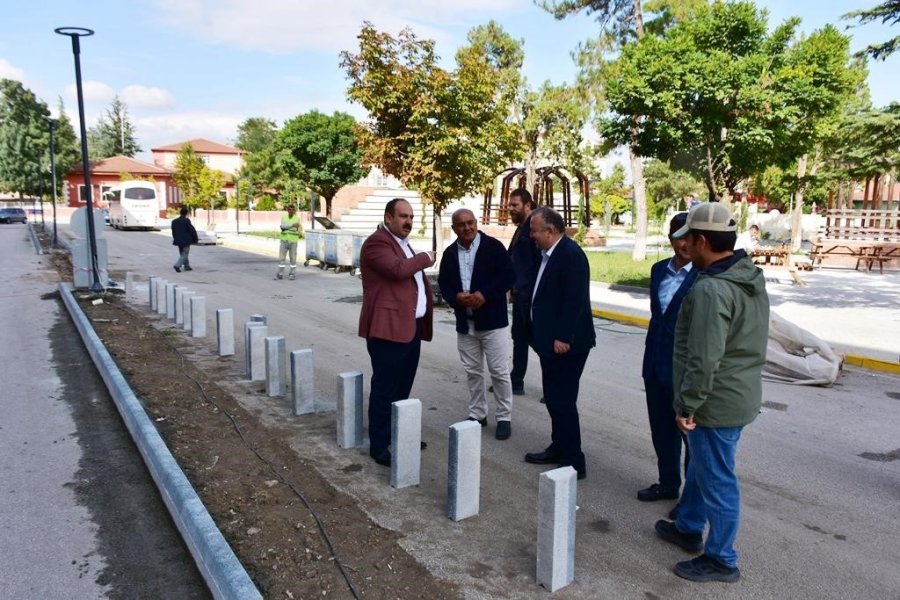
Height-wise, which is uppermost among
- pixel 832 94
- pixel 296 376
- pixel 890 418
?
pixel 832 94

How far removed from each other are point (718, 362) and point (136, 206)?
4513cm

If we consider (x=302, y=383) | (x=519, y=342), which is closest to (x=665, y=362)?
(x=519, y=342)

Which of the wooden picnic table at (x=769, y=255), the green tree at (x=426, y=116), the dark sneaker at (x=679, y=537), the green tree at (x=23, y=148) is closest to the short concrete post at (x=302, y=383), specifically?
the dark sneaker at (x=679, y=537)

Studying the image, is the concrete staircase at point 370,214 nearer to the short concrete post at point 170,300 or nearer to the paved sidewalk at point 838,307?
the paved sidewalk at point 838,307

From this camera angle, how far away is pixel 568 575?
3293mm

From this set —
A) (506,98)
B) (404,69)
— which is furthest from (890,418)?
(506,98)

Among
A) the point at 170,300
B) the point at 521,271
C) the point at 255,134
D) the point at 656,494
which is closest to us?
the point at 656,494

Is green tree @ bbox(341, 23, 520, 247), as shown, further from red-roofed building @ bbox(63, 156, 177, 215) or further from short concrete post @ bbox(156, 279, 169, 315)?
red-roofed building @ bbox(63, 156, 177, 215)

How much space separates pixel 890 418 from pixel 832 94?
7232 mm

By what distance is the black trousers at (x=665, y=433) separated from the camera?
4.08m

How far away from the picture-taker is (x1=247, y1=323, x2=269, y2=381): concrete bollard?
22.7ft

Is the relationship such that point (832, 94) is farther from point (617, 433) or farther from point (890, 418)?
point (617, 433)

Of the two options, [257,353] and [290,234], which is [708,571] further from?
[290,234]

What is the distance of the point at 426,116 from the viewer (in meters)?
13.4
